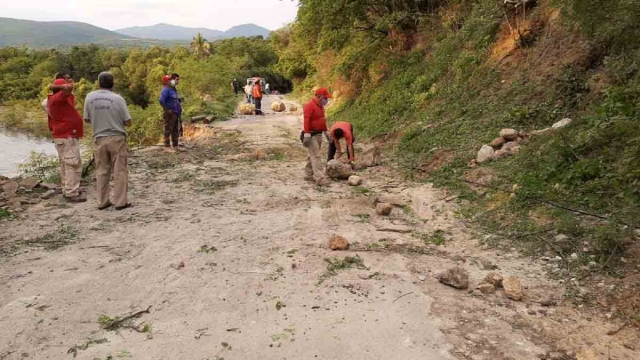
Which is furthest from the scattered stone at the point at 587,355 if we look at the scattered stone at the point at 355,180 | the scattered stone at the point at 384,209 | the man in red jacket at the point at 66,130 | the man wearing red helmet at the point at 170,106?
the man wearing red helmet at the point at 170,106

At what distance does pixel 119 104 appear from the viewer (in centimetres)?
626

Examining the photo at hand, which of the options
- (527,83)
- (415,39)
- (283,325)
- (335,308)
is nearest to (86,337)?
(283,325)

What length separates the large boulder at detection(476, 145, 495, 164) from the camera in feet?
23.2

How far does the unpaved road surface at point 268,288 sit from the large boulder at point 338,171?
1293mm

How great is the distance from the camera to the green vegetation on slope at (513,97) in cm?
500

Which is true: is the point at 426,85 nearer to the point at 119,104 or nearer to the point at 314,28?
the point at 314,28

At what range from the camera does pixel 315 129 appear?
780 cm

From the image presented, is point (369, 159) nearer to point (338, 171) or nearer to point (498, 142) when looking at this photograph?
point (338, 171)

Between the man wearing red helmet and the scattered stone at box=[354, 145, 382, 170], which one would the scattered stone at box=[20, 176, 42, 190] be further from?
the scattered stone at box=[354, 145, 382, 170]

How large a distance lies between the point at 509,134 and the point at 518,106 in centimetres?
135

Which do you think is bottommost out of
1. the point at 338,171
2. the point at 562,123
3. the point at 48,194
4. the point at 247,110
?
the point at 48,194

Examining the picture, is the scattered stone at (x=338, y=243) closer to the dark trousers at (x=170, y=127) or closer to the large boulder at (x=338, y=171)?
the large boulder at (x=338, y=171)

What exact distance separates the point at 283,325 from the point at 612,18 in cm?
582

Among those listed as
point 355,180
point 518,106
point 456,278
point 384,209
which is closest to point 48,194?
point 355,180
